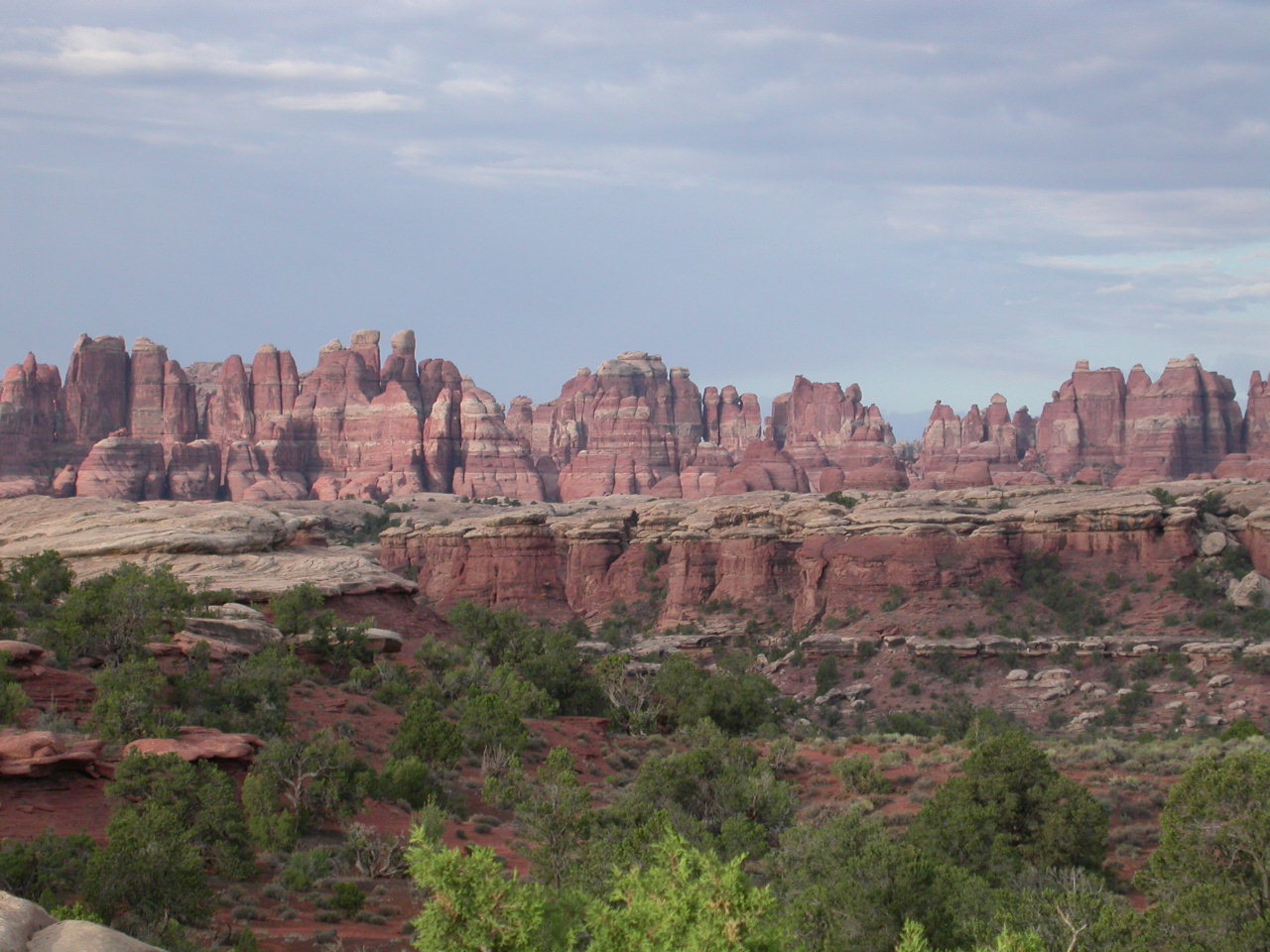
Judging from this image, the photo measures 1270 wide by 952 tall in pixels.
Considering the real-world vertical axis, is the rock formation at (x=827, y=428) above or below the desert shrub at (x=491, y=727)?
above

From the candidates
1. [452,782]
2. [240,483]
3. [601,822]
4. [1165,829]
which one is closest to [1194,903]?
[1165,829]

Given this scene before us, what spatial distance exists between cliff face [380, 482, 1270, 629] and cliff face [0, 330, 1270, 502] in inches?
1472

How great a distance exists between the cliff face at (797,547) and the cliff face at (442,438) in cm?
3738

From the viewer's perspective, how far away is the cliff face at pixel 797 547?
70.3 meters

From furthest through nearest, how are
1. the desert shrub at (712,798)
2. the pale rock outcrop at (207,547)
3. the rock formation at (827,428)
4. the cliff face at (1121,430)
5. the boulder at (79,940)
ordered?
1. the cliff face at (1121,430)
2. the rock formation at (827,428)
3. the pale rock outcrop at (207,547)
4. the desert shrub at (712,798)
5. the boulder at (79,940)

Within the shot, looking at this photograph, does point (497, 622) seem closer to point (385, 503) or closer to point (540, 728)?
point (540, 728)

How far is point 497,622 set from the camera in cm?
5097

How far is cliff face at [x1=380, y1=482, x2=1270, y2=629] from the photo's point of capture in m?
70.3

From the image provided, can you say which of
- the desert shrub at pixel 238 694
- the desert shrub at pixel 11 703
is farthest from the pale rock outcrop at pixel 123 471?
the desert shrub at pixel 11 703

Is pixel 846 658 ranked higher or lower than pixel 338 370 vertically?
lower

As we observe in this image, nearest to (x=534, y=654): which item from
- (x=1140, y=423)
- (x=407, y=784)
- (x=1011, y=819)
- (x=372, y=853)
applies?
(x=407, y=784)

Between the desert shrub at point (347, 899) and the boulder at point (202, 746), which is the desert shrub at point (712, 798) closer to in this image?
the desert shrub at point (347, 899)

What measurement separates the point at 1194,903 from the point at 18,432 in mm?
133857

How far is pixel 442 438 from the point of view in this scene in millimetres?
141625
